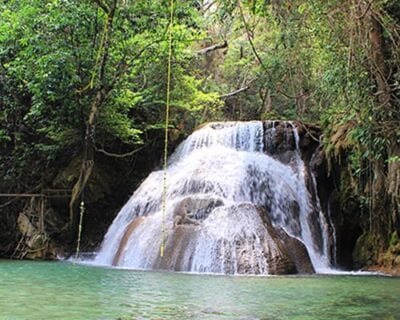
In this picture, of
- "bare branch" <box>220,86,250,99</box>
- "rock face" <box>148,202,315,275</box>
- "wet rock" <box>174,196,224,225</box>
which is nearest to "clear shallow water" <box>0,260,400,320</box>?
"rock face" <box>148,202,315,275</box>

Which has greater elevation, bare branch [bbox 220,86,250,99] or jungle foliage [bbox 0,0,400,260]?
bare branch [bbox 220,86,250,99]

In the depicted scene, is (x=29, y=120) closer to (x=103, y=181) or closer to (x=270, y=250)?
(x=103, y=181)

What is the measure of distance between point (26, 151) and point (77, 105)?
8.28 ft

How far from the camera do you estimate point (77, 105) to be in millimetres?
11797

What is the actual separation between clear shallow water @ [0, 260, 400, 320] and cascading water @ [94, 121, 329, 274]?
1.09 metres

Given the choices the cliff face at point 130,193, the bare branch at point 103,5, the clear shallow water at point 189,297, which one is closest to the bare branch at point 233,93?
the cliff face at point 130,193

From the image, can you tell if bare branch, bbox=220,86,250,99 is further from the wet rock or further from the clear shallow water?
the clear shallow water

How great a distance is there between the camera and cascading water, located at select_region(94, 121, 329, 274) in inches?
373

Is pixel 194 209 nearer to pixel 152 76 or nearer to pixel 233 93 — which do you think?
pixel 152 76

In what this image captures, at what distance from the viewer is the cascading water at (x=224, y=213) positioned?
947cm

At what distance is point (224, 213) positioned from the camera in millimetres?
10297

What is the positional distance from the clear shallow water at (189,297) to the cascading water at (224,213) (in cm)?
109

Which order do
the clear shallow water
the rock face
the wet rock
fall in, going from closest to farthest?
the clear shallow water, the rock face, the wet rock

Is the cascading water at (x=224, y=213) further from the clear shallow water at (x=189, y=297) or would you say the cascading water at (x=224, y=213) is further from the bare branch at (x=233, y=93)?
the bare branch at (x=233, y=93)
